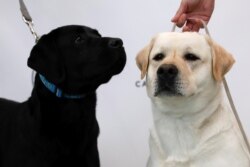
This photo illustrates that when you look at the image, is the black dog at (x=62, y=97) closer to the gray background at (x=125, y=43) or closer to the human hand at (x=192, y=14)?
the human hand at (x=192, y=14)

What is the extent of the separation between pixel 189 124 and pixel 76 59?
1.70 ft

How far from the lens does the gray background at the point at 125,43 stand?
312 centimetres

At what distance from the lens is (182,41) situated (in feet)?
6.40

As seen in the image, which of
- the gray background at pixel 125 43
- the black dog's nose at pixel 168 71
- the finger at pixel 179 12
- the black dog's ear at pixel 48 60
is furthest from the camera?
the gray background at pixel 125 43

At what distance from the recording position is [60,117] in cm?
206

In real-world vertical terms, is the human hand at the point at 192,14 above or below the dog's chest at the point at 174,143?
above

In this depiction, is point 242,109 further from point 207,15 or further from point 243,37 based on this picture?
point 207,15

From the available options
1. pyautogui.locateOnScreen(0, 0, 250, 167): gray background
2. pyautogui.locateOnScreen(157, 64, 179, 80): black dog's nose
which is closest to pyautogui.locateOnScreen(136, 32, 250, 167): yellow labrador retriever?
pyautogui.locateOnScreen(157, 64, 179, 80): black dog's nose

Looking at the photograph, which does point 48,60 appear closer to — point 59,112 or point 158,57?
point 59,112

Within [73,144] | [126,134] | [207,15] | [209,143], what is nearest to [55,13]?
[126,134]

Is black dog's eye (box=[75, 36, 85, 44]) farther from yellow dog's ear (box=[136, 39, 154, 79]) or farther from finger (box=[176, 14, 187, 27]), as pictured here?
finger (box=[176, 14, 187, 27])

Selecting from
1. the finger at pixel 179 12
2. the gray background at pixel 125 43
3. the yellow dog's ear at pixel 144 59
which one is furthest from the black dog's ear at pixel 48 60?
the gray background at pixel 125 43

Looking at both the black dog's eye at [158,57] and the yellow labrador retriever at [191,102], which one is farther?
the black dog's eye at [158,57]

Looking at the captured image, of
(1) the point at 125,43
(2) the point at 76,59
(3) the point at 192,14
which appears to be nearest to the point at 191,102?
(2) the point at 76,59
